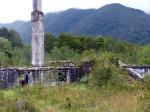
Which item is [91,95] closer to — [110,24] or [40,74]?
[40,74]

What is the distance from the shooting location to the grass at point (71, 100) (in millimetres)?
12906

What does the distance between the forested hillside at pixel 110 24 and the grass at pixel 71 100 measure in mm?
82729

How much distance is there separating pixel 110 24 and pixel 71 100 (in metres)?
97.0

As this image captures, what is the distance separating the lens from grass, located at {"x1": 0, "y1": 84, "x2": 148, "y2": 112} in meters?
12.9

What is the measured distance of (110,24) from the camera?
4365 inches

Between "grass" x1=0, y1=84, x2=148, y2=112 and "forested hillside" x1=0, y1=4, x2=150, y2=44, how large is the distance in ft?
271

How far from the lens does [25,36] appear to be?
420 feet

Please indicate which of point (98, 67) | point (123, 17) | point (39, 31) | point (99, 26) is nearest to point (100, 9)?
point (123, 17)

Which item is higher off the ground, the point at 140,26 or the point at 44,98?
the point at 140,26

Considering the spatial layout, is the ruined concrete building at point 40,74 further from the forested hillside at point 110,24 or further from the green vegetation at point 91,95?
the forested hillside at point 110,24

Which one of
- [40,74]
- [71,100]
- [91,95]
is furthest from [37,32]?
[71,100]

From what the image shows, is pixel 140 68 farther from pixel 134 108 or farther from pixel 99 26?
pixel 99 26

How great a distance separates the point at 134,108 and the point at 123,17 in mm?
107333

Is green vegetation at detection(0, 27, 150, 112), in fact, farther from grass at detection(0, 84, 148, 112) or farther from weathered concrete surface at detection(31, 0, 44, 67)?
weathered concrete surface at detection(31, 0, 44, 67)
